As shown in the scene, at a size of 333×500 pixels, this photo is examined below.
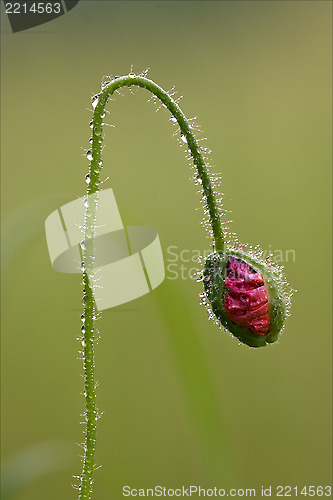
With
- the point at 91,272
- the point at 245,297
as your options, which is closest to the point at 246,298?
the point at 245,297

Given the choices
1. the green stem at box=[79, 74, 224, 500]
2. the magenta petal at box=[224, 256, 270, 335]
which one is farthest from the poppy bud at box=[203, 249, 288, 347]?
the green stem at box=[79, 74, 224, 500]

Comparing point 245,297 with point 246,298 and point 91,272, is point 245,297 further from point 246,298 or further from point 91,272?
point 91,272

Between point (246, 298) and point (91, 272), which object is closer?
point (91, 272)

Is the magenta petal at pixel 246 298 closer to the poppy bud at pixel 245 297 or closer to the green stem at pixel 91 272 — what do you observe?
the poppy bud at pixel 245 297

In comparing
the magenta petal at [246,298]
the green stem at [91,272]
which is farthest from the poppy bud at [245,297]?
the green stem at [91,272]

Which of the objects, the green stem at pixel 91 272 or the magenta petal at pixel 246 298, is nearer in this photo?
the green stem at pixel 91 272

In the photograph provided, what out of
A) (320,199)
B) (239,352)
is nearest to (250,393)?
(239,352)

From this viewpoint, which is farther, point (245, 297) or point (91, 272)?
point (245, 297)

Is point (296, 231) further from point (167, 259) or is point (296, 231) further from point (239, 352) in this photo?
point (167, 259)
